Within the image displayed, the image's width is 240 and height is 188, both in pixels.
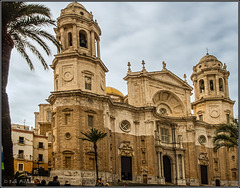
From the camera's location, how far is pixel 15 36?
18938 mm

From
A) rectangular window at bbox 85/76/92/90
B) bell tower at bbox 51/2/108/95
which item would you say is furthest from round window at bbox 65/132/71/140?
rectangular window at bbox 85/76/92/90

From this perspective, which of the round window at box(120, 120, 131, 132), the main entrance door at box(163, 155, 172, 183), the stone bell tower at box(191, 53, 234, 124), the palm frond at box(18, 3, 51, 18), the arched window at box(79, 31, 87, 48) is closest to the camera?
the palm frond at box(18, 3, 51, 18)

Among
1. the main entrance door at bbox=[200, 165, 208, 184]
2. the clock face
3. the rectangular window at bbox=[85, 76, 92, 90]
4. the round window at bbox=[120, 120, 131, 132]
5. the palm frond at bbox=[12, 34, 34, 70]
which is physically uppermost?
the clock face

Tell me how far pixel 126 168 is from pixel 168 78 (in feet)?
50.5

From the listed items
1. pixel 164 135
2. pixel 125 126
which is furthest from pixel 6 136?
pixel 164 135

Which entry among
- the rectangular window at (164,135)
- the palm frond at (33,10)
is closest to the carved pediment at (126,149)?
the rectangular window at (164,135)

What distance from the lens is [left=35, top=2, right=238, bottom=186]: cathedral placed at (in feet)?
117

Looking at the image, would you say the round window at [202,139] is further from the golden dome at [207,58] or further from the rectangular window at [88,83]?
the rectangular window at [88,83]

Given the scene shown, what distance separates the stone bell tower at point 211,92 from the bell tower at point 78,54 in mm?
21466

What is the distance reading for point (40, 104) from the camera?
57188 millimetres

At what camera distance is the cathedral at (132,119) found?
35.8 metres

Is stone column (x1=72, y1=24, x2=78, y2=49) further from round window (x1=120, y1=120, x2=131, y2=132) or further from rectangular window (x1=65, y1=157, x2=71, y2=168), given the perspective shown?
rectangular window (x1=65, y1=157, x2=71, y2=168)

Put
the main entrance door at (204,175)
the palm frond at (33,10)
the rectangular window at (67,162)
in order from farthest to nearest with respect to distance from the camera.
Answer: the main entrance door at (204,175), the rectangular window at (67,162), the palm frond at (33,10)

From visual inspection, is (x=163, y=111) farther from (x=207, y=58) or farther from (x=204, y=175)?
(x=207, y=58)
